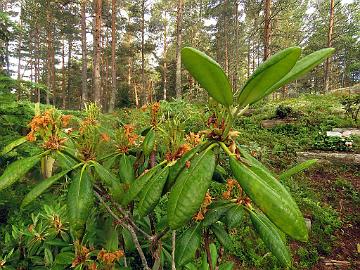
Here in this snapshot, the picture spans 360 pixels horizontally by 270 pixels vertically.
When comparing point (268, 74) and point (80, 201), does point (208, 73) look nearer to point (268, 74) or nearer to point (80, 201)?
point (268, 74)

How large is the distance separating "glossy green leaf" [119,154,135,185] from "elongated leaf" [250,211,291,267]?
0.65m

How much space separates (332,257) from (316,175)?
2465 millimetres

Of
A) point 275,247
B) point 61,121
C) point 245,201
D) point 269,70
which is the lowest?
point 275,247

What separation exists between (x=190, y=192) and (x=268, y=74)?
0.45 metres

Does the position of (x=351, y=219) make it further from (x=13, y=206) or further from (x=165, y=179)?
(x=13, y=206)

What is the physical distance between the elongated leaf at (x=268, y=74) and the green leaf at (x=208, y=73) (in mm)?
56

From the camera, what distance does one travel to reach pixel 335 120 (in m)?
9.30

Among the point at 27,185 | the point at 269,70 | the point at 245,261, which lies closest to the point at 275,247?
the point at 269,70

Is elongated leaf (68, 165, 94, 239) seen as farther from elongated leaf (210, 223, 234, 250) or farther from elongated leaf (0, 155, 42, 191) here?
elongated leaf (210, 223, 234, 250)

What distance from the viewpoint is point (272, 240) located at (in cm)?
118

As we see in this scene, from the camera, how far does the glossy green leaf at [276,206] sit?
2.67 feet

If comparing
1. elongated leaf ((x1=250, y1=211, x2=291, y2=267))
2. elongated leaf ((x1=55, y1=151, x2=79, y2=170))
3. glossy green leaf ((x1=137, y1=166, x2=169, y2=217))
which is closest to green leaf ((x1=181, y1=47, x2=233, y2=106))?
glossy green leaf ((x1=137, y1=166, x2=169, y2=217))

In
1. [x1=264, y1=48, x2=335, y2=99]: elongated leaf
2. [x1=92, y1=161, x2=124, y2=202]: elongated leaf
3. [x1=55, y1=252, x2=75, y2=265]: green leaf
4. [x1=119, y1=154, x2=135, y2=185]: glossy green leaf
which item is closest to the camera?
[x1=264, y1=48, x2=335, y2=99]: elongated leaf

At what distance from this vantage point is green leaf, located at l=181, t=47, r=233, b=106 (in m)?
0.82
